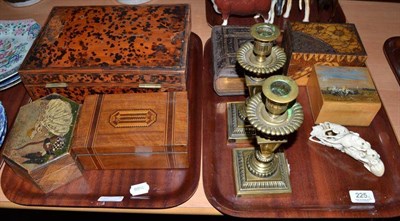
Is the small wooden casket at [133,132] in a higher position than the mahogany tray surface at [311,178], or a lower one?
higher

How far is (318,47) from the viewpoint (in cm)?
94

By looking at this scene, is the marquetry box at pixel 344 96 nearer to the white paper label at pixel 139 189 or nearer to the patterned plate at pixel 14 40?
the white paper label at pixel 139 189

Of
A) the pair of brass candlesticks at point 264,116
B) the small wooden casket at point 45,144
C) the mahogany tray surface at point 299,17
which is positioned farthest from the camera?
the mahogany tray surface at point 299,17

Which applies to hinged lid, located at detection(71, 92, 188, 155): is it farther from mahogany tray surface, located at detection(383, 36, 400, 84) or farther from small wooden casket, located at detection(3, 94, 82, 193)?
mahogany tray surface, located at detection(383, 36, 400, 84)

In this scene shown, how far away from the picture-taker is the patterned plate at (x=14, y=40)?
106 centimetres

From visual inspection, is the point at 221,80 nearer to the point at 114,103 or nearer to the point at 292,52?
the point at 292,52

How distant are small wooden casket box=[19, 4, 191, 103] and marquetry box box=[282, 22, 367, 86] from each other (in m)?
0.30

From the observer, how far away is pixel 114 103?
2.87ft

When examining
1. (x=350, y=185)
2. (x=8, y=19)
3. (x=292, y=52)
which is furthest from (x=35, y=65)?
(x=350, y=185)

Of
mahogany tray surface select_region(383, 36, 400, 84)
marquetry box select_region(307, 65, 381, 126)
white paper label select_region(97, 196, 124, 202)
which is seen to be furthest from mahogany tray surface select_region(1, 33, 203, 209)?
mahogany tray surface select_region(383, 36, 400, 84)

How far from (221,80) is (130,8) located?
38 centimetres

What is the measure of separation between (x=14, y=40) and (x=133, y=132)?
2.12 ft

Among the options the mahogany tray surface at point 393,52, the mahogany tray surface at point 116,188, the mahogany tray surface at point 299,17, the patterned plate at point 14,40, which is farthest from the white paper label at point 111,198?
the mahogany tray surface at point 393,52

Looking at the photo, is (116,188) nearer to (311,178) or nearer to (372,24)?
(311,178)
